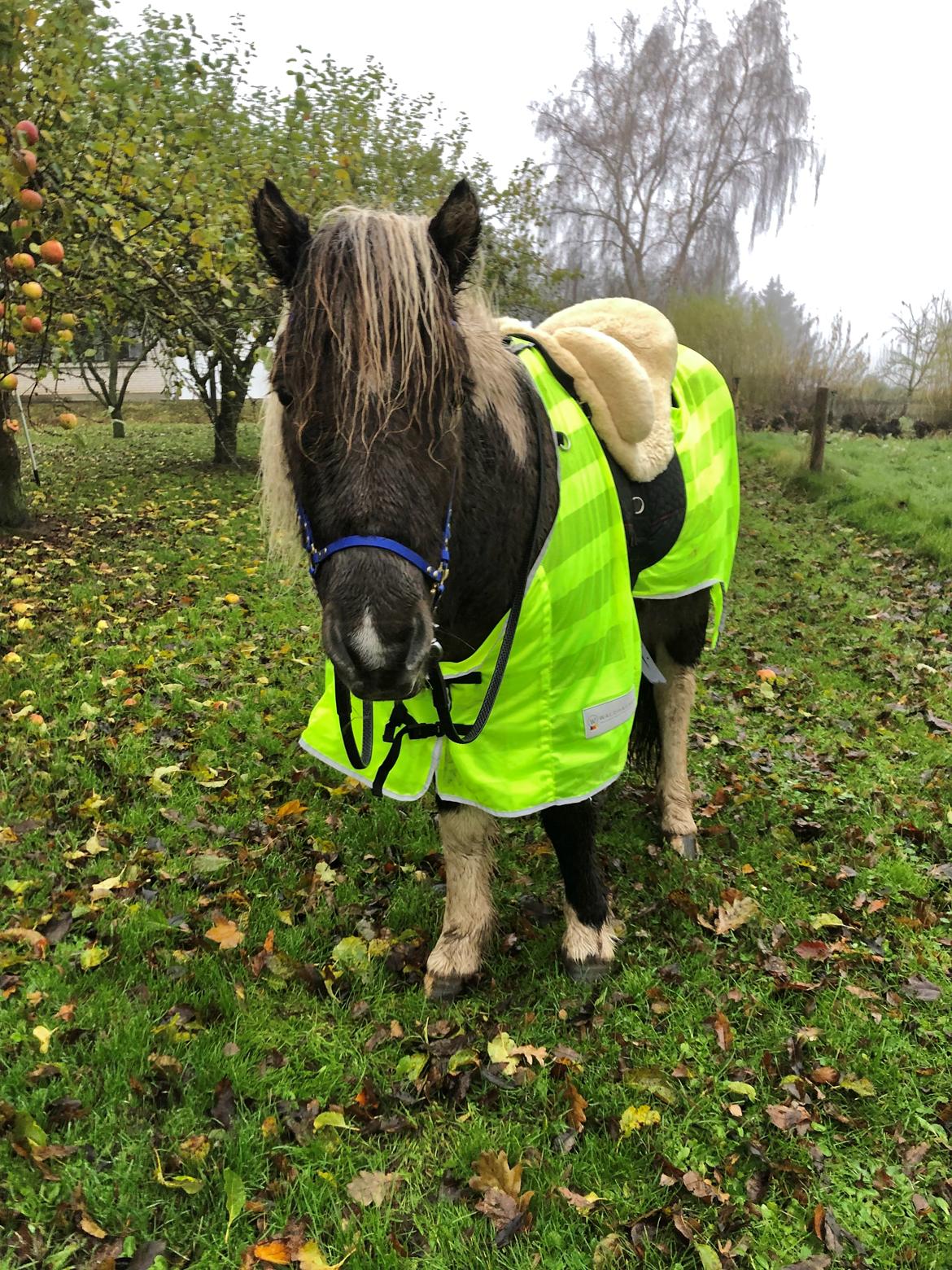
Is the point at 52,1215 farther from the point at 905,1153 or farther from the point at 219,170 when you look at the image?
the point at 219,170

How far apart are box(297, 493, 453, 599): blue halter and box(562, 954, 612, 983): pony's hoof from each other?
169 cm

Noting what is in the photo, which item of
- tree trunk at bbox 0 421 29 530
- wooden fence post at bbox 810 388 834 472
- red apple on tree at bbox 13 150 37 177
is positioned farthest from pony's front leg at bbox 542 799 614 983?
wooden fence post at bbox 810 388 834 472

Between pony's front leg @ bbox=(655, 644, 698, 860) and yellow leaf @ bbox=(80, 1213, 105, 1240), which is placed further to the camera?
pony's front leg @ bbox=(655, 644, 698, 860)

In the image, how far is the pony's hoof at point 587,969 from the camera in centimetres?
290

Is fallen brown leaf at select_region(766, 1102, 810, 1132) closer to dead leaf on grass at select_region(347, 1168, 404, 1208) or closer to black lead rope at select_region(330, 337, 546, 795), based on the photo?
dead leaf on grass at select_region(347, 1168, 404, 1208)

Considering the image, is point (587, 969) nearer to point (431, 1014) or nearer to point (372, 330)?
point (431, 1014)

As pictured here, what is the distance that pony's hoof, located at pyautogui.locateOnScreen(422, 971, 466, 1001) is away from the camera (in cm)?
285

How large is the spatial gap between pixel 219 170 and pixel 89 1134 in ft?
31.1

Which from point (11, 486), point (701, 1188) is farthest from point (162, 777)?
point (11, 486)

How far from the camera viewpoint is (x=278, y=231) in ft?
6.15

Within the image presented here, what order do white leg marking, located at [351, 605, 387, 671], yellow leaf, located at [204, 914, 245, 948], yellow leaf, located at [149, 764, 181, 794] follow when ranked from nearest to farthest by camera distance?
white leg marking, located at [351, 605, 387, 671] → yellow leaf, located at [204, 914, 245, 948] → yellow leaf, located at [149, 764, 181, 794]

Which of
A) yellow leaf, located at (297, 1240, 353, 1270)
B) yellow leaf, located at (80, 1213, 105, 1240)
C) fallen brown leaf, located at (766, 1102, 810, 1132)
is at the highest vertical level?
fallen brown leaf, located at (766, 1102, 810, 1132)

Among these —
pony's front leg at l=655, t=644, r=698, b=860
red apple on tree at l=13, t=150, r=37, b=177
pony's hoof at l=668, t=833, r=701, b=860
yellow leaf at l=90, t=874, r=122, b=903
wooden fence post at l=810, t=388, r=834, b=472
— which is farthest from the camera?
wooden fence post at l=810, t=388, r=834, b=472

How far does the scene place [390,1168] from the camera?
2.24 meters
